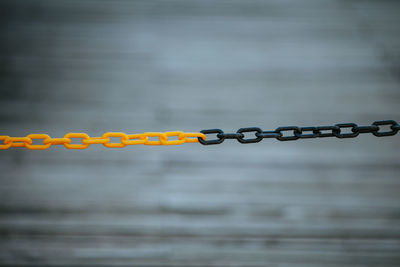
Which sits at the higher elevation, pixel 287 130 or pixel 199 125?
pixel 199 125

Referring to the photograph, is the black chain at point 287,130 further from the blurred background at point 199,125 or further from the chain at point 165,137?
the blurred background at point 199,125

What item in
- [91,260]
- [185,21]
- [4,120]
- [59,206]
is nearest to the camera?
[91,260]

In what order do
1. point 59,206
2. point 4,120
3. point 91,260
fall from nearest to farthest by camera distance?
point 91,260 < point 59,206 < point 4,120

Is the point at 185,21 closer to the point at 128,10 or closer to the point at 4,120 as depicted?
the point at 128,10

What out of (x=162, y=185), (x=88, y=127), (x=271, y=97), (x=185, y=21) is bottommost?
(x=162, y=185)

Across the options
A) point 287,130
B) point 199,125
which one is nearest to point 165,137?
point 287,130

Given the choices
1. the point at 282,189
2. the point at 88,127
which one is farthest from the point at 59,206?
the point at 282,189

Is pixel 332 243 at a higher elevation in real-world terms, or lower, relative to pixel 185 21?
lower

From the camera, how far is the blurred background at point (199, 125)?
1.92 metres

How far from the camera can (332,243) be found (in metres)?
1.93

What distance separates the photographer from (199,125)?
218 cm

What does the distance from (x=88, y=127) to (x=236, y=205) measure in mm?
Answer: 1458

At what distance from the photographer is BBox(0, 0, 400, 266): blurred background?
75.8 inches

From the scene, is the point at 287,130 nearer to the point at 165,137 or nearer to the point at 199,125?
the point at 165,137
